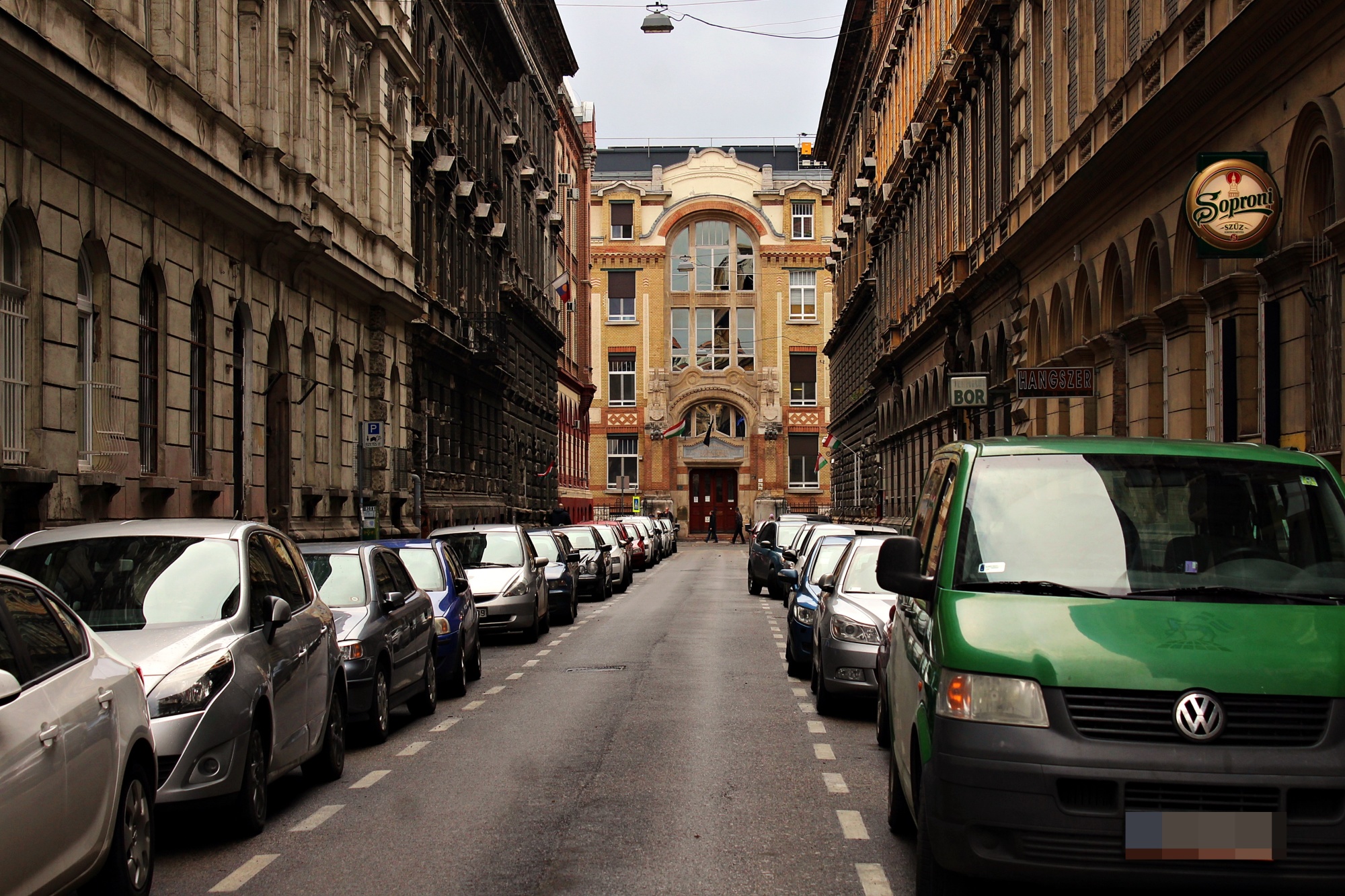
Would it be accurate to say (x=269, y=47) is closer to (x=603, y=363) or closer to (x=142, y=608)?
(x=142, y=608)

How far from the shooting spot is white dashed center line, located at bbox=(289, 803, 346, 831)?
8.97 meters

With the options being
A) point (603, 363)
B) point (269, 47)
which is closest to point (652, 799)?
point (269, 47)

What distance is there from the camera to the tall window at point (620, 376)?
288 feet

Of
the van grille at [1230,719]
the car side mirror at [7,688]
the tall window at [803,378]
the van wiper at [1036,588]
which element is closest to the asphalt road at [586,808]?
the van wiper at [1036,588]

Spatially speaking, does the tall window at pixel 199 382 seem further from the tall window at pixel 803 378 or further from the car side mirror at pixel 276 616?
the tall window at pixel 803 378

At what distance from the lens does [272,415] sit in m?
27.4

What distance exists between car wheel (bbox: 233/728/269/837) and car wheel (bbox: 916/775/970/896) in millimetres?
3936

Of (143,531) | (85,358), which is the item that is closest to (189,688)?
(143,531)

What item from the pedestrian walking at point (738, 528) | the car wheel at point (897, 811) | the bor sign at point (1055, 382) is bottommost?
the pedestrian walking at point (738, 528)

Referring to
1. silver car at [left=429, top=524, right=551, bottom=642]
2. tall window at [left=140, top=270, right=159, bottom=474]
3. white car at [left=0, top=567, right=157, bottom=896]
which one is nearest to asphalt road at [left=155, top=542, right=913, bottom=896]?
white car at [left=0, top=567, right=157, bottom=896]

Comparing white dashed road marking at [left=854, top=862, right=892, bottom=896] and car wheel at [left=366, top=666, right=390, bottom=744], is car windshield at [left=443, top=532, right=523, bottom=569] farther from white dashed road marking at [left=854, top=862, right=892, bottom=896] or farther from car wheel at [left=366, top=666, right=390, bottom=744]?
white dashed road marking at [left=854, top=862, right=892, bottom=896]

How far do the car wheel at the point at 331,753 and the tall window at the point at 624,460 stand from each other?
75.7 meters

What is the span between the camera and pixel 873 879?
7449 millimetres

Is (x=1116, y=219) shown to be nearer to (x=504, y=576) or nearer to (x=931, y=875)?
(x=504, y=576)
